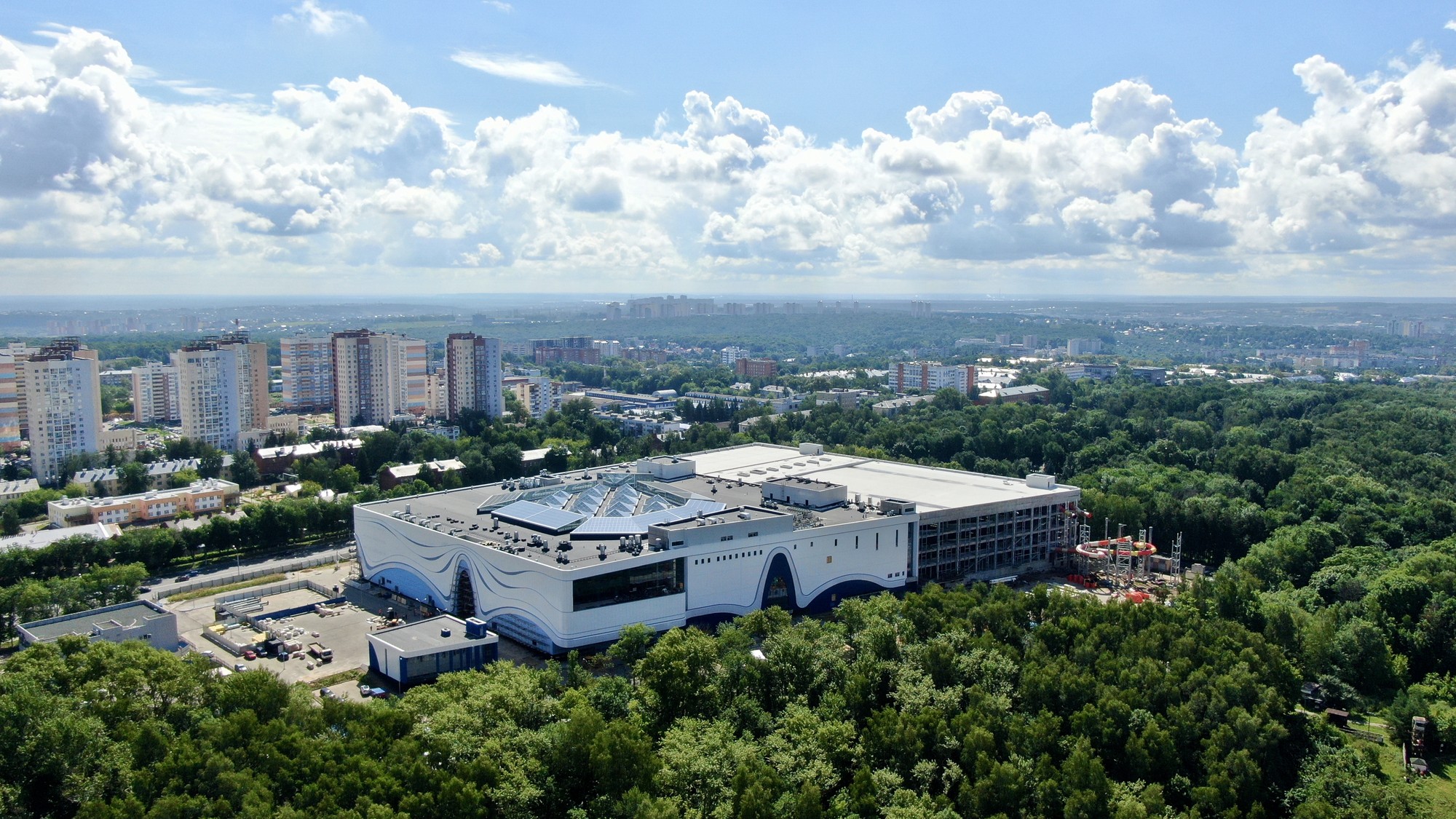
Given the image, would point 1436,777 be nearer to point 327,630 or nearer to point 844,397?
point 327,630

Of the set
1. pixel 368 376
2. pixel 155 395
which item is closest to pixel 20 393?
pixel 155 395

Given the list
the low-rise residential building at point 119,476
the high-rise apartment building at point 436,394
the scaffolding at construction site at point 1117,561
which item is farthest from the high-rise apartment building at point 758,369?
the scaffolding at construction site at point 1117,561

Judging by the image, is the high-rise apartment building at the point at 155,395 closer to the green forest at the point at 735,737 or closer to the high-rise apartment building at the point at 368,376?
the high-rise apartment building at the point at 368,376

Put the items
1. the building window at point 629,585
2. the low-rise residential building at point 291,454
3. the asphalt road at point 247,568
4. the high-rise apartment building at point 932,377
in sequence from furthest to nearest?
1. the high-rise apartment building at point 932,377
2. the low-rise residential building at point 291,454
3. the asphalt road at point 247,568
4. the building window at point 629,585

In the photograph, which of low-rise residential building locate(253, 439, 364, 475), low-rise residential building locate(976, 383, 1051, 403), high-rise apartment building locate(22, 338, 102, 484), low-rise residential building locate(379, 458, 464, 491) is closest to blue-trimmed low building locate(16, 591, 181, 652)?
low-rise residential building locate(379, 458, 464, 491)

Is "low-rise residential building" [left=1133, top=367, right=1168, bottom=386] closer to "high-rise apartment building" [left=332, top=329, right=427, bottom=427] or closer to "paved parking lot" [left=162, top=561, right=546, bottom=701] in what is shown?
"high-rise apartment building" [left=332, top=329, right=427, bottom=427]

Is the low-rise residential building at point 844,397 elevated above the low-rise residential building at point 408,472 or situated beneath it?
elevated above

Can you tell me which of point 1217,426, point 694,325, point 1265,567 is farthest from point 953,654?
point 694,325

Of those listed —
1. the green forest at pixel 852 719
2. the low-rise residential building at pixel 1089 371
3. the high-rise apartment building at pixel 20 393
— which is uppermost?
the high-rise apartment building at pixel 20 393
